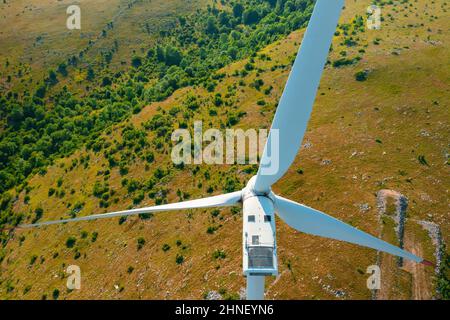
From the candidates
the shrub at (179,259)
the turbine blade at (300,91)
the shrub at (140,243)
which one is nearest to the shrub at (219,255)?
the shrub at (179,259)

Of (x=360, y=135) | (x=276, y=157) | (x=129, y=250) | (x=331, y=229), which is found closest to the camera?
(x=276, y=157)

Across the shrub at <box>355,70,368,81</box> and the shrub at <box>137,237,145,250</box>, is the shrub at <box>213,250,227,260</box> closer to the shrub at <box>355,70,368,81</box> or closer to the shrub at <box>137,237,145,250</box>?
the shrub at <box>137,237,145,250</box>

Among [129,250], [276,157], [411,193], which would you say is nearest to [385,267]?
[411,193]

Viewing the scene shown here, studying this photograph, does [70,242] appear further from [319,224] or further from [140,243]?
[319,224]

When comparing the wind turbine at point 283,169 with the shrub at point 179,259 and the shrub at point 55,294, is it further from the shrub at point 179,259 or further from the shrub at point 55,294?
the shrub at point 55,294

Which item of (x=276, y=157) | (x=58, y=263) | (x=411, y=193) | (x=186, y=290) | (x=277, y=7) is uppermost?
(x=276, y=157)

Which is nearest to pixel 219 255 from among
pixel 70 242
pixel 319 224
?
pixel 319 224

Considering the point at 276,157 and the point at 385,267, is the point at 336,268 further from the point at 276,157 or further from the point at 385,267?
the point at 276,157
